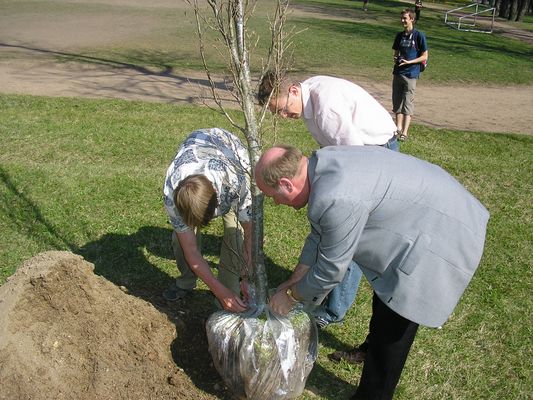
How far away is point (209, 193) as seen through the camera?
9.56 ft

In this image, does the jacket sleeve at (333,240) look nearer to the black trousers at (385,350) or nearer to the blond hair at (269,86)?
the black trousers at (385,350)

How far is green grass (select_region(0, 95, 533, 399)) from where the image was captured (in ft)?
12.8

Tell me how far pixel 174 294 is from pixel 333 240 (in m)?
1.88

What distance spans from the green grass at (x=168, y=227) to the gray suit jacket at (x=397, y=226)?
117 cm

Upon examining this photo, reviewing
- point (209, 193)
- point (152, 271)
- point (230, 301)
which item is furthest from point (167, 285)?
point (209, 193)

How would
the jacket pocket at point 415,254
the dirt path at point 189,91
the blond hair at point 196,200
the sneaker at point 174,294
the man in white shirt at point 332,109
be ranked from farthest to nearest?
1. the dirt path at point 189,91
2. the sneaker at point 174,294
3. the man in white shirt at point 332,109
4. the blond hair at point 196,200
5. the jacket pocket at point 415,254

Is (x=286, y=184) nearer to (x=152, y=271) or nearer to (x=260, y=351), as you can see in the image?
(x=260, y=351)

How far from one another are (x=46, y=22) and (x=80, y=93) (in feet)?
34.4

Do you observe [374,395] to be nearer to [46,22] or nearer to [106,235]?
[106,235]

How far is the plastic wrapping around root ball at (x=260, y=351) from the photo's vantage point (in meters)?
3.07

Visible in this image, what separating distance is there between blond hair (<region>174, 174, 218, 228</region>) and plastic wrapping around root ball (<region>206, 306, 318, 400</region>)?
0.58 m

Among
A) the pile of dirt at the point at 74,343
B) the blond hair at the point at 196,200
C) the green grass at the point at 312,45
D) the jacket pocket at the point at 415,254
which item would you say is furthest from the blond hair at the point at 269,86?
the green grass at the point at 312,45

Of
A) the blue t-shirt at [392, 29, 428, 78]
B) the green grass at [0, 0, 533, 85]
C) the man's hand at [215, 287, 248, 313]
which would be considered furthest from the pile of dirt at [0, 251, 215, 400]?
the green grass at [0, 0, 533, 85]

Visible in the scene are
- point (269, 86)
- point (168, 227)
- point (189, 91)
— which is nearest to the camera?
point (269, 86)
